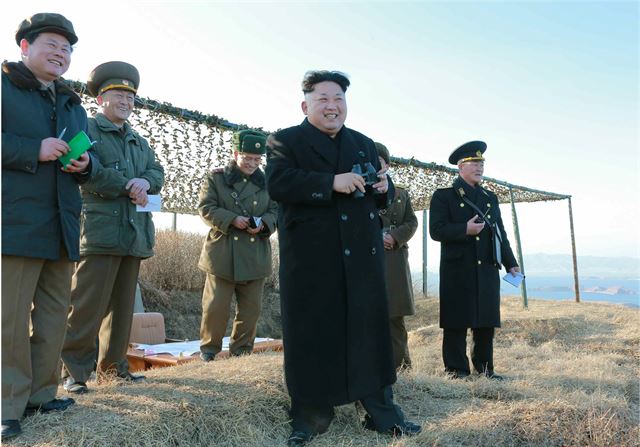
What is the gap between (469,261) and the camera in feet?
16.6

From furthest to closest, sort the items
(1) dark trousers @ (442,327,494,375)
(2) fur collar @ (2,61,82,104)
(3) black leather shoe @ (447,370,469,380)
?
(1) dark trousers @ (442,327,494,375) → (3) black leather shoe @ (447,370,469,380) → (2) fur collar @ (2,61,82,104)

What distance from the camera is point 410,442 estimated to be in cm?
306

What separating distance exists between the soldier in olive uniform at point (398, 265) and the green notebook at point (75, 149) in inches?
99.4

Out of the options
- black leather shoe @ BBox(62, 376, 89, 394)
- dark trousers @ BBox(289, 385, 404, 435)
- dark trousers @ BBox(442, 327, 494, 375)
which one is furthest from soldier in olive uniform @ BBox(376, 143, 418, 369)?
black leather shoe @ BBox(62, 376, 89, 394)

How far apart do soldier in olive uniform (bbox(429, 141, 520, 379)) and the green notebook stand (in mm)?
3002

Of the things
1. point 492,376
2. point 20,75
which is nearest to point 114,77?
point 20,75

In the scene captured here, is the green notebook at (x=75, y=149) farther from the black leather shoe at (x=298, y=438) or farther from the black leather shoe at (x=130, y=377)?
the black leather shoe at (x=298, y=438)

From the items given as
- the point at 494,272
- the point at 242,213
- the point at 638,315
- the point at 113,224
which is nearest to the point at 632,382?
the point at 494,272

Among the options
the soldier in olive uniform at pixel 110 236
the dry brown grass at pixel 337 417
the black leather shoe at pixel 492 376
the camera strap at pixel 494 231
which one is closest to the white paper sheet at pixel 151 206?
the soldier in olive uniform at pixel 110 236

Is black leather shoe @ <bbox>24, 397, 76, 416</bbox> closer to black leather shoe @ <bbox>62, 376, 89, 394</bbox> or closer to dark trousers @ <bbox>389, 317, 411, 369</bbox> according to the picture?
black leather shoe @ <bbox>62, 376, 89, 394</bbox>

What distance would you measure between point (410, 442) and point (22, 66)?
2733 mm

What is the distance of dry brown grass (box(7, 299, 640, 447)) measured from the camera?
288 centimetres

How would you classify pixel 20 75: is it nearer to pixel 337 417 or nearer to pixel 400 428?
pixel 337 417

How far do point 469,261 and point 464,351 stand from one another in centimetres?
77
